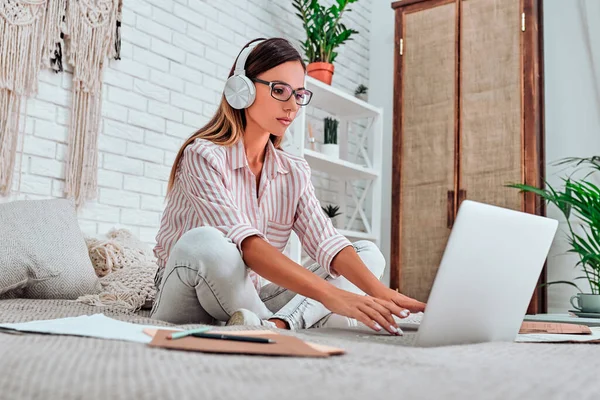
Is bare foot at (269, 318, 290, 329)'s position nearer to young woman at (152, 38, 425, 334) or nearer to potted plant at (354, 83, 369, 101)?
young woman at (152, 38, 425, 334)

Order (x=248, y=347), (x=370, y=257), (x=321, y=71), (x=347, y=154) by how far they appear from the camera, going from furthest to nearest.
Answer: (x=347, y=154) < (x=321, y=71) < (x=370, y=257) < (x=248, y=347)

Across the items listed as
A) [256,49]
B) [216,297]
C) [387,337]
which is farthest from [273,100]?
[387,337]

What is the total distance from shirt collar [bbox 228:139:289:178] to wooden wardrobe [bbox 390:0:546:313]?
1829 millimetres

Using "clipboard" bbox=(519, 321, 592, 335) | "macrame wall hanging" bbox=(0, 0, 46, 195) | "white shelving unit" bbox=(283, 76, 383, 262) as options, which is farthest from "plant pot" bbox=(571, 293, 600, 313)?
"macrame wall hanging" bbox=(0, 0, 46, 195)

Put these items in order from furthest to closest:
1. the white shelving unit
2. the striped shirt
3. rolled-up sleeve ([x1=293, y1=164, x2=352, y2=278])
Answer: the white shelving unit
rolled-up sleeve ([x1=293, y1=164, x2=352, y2=278])
the striped shirt

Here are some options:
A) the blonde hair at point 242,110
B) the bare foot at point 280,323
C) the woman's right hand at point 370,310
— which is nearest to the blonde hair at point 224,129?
the blonde hair at point 242,110

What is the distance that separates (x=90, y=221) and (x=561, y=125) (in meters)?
2.50

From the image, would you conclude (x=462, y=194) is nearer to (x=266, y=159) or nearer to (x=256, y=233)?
(x=266, y=159)

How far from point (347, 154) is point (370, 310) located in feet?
9.41

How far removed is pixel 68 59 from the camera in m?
2.53

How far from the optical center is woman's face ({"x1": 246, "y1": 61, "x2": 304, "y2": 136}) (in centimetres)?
171

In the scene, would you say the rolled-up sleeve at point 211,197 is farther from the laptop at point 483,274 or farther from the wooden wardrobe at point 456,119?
the wooden wardrobe at point 456,119

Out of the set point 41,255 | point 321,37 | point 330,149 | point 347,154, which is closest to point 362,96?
point 347,154

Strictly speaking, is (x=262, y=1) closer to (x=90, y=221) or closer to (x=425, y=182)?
(x=425, y=182)
